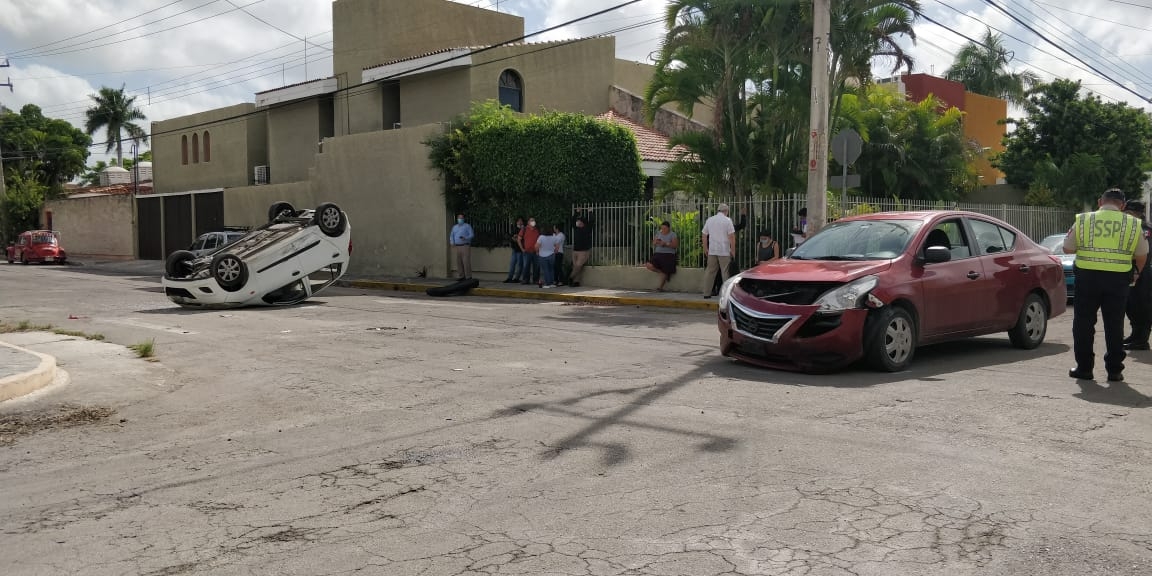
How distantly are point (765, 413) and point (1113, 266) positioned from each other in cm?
365

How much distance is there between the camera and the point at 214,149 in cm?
4006

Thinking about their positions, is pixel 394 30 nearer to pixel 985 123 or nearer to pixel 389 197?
pixel 389 197

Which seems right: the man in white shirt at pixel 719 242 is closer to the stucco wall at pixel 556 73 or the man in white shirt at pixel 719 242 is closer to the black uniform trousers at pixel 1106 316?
the black uniform trousers at pixel 1106 316

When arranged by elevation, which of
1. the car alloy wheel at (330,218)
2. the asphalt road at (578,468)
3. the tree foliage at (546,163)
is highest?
the tree foliage at (546,163)

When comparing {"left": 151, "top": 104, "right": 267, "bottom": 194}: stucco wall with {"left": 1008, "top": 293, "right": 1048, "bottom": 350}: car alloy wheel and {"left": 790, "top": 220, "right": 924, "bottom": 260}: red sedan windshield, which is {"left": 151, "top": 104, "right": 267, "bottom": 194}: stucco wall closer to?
{"left": 790, "top": 220, "right": 924, "bottom": 260}: red sedan windshield

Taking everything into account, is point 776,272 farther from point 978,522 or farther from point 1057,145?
point 1057,145

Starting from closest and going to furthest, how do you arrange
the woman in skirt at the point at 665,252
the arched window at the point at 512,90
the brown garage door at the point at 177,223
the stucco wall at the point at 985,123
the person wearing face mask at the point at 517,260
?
1. the woman in skirt at the point at 665,252
2. the person wearing face mask at the point at 517,260
3. the arched window at the point at 512,90
4. the brown garage door at the point at 177,223
5. the stucco wall at the point at 985,123

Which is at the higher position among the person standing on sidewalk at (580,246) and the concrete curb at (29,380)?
the person standing on sidewalk at (580,246)

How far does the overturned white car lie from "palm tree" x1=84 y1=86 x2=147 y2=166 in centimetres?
6130

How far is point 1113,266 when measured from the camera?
811 cm

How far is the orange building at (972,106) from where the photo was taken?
38812mm

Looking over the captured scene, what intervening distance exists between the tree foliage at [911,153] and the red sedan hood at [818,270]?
63.4 ft

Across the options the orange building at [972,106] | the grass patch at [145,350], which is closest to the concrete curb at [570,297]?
the grass patch at [145,350]

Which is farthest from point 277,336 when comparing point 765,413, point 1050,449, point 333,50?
point 333,50
